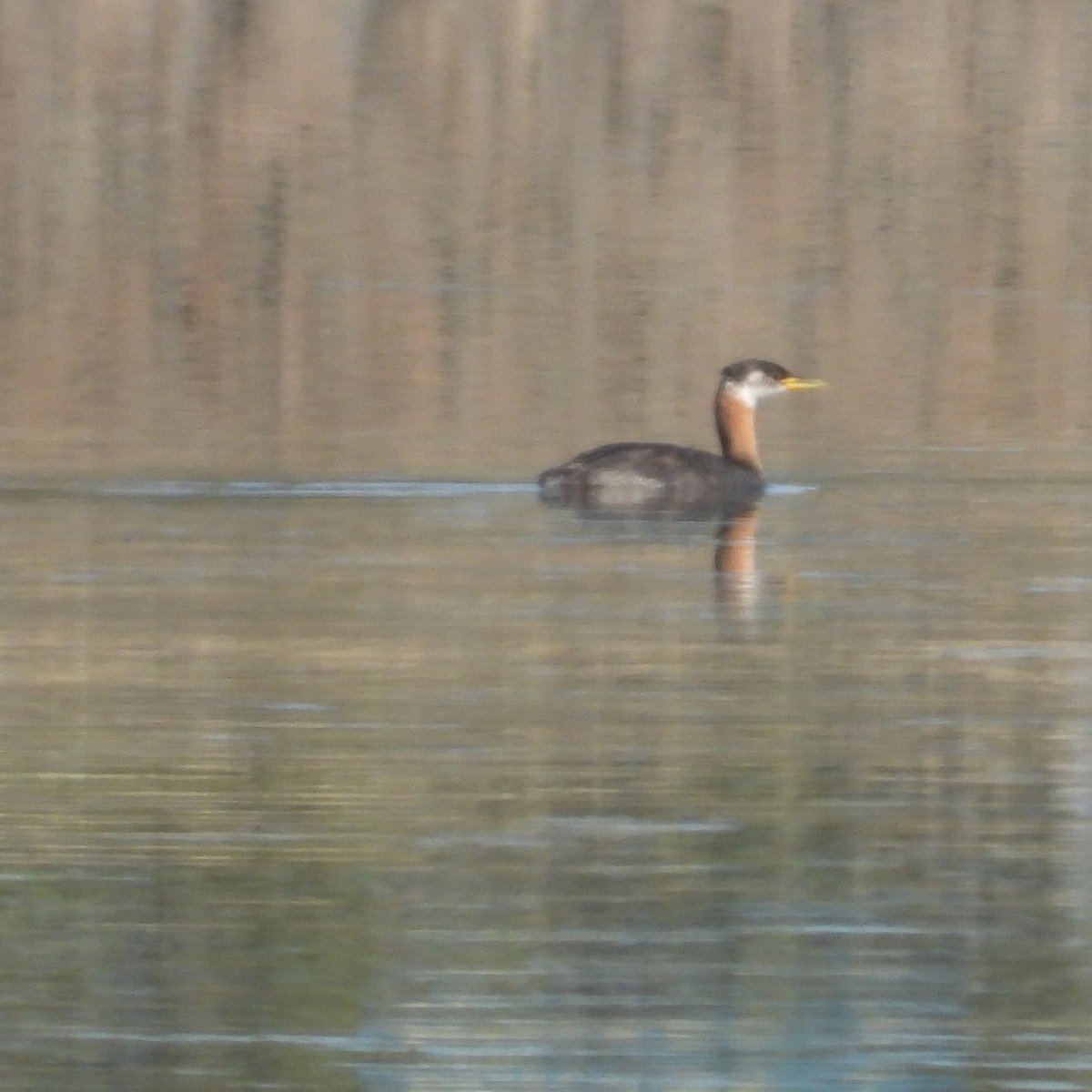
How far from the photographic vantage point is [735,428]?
61.5ft

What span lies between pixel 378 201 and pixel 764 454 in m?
11.7

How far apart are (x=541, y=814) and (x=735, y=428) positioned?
9968mm

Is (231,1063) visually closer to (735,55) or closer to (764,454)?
(764,454)

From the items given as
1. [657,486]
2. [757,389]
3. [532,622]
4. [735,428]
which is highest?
[757,389]

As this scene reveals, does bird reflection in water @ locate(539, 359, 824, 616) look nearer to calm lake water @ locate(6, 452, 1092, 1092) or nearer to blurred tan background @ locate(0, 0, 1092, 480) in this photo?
blurred tan background @ locate(0, 0, 1092, 480)

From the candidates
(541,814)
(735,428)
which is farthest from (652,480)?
(541,814)

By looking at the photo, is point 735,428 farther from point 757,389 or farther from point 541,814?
point 541,814

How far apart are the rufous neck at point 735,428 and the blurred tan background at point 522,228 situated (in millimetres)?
352

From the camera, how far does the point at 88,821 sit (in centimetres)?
879

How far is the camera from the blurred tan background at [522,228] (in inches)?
799

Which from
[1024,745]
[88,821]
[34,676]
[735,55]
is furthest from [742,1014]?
[735,55]

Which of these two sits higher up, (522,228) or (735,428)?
(522,228)

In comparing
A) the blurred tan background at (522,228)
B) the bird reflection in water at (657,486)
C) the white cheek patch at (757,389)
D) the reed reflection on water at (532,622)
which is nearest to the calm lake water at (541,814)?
the reed reflection on water at (532,622)

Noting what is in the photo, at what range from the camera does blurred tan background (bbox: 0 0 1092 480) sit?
20297 millimetres
